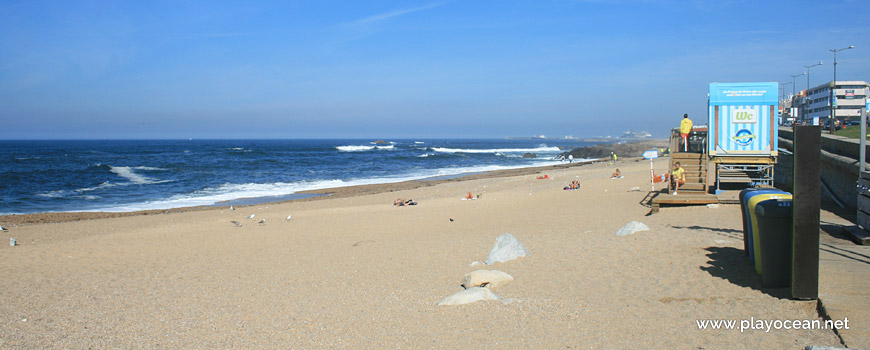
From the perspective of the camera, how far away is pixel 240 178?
30.9m

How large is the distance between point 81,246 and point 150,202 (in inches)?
442

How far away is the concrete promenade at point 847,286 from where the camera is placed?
370 cm

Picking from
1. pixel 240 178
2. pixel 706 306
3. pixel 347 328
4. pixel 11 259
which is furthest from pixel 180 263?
pixel 240 178

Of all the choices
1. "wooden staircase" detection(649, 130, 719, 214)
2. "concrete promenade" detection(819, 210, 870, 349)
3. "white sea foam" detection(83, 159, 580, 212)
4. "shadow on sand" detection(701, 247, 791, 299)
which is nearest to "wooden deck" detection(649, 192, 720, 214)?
"wooden staircase" detection(649, 130, 719, 214)

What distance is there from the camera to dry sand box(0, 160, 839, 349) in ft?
14.9

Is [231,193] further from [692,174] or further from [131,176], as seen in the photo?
[692,174]

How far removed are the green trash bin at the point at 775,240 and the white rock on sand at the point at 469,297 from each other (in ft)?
8.24

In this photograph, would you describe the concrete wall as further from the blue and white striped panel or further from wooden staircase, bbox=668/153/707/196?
wooden staircase, bbox=668/153/707/196

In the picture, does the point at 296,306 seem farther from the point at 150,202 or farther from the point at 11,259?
the point at 150,202

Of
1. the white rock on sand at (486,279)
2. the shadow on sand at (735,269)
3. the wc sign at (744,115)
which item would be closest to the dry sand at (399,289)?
the shadow on sand at (735,269)

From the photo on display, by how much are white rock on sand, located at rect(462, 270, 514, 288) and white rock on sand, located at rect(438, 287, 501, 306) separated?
461mm

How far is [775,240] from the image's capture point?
15.5ft
